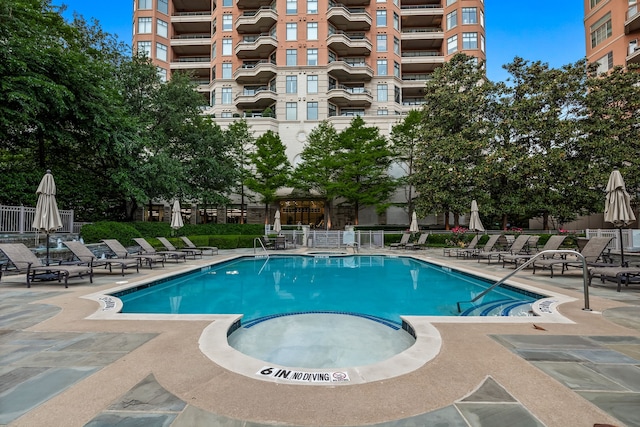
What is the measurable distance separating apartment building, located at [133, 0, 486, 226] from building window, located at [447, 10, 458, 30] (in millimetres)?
109

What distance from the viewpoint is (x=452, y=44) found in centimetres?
3550

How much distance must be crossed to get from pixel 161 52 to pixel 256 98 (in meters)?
14.3

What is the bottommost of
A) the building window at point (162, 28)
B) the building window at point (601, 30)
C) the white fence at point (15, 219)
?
the white fence at point (15, 219)

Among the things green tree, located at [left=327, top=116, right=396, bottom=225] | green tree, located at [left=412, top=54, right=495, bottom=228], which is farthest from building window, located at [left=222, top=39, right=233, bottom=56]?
green tree, located at [left=412, top=54, right=495, bottom=228]

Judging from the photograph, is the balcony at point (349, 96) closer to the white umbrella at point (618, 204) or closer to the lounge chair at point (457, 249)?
the lounge chair at point (457, 249)

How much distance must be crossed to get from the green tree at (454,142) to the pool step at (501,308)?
1666cm

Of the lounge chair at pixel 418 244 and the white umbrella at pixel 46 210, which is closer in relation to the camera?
the white umbrella at pixel 46 210

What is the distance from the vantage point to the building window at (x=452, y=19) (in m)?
35.0

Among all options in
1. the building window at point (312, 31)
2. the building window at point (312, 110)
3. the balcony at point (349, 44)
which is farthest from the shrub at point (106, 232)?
the building window at point (312, 31)

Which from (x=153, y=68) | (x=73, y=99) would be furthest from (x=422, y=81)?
(x=73, y=99)

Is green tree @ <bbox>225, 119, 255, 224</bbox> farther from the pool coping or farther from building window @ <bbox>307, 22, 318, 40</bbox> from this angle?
the pool coping

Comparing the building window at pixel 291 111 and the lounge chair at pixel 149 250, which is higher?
the building window at pixel 291 111

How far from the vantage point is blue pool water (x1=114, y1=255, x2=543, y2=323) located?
662 cm

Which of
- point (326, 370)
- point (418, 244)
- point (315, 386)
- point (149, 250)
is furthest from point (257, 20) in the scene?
point (315, 386)
